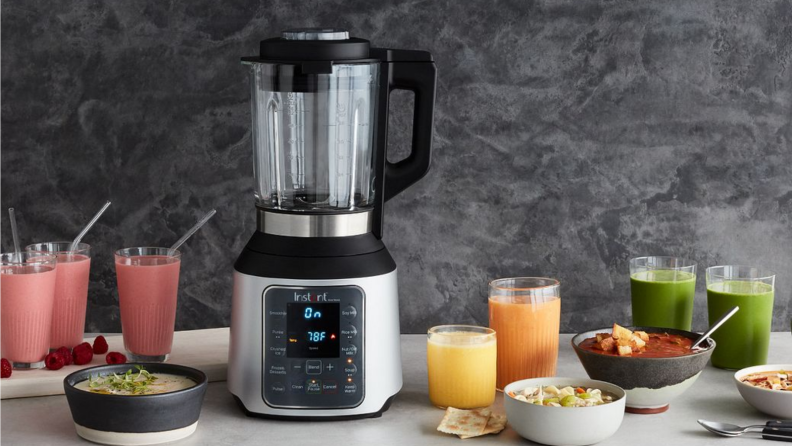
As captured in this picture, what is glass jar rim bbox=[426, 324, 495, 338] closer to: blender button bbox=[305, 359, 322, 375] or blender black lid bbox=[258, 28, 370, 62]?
blender button bbox=[305, 359, 322, 375]

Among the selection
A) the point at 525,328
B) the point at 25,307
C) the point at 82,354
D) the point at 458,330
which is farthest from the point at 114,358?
the point at 525,328

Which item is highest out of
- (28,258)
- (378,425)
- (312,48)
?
(312,48)

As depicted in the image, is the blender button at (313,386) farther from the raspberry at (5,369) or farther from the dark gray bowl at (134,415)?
the raspberry at (5,369)

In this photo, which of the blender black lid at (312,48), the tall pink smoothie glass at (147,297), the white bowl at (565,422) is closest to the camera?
the white bowl at (565,422)

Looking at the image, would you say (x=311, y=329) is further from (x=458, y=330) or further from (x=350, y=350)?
(x=458, y=330)

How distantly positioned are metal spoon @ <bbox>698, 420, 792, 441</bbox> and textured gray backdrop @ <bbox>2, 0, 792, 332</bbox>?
574mm

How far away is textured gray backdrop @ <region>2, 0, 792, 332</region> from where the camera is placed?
1846mm

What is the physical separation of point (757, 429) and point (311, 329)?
0.67m

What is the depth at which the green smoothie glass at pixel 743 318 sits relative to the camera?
1.69 meters

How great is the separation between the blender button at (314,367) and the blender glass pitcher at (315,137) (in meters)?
0.23

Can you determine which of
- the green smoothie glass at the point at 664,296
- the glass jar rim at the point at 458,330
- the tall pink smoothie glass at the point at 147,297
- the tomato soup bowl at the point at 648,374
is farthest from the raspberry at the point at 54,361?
the green smoothie glass at the point at 664,296

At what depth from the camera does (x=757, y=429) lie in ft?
4.61

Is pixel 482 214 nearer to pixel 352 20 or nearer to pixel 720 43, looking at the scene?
pixel 352 20

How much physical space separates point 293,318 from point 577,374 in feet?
1.84
